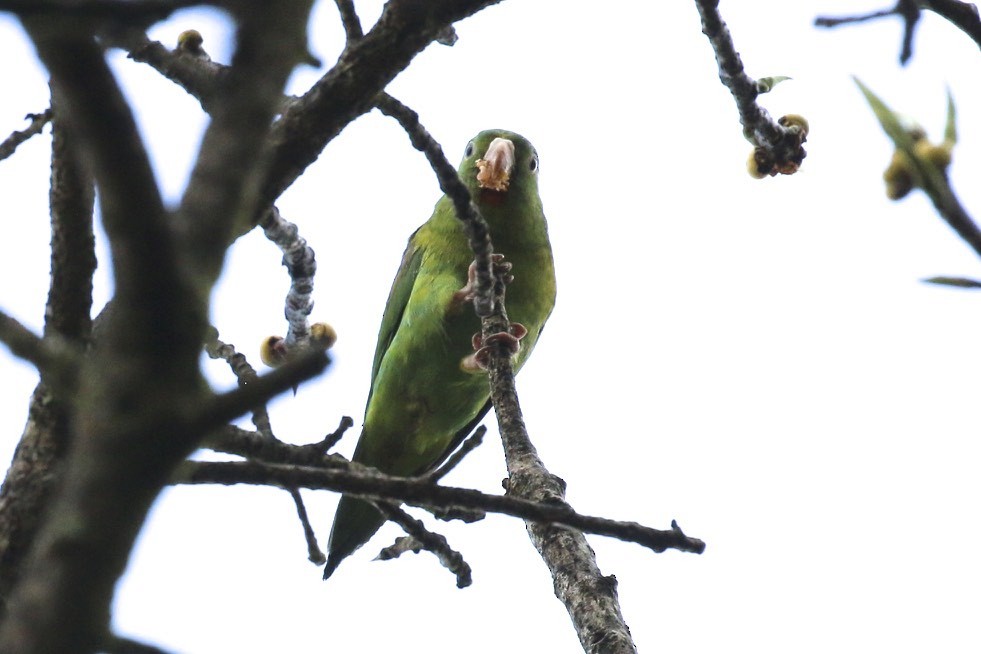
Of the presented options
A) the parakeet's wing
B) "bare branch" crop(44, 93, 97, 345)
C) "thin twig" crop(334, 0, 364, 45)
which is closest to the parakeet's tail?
the parakeet's wing

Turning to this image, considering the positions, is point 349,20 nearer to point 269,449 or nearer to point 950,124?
point 269,449

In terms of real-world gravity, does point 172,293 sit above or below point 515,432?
below

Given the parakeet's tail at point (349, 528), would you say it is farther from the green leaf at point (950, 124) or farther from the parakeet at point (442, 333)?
the green leaf at point (950, 124)

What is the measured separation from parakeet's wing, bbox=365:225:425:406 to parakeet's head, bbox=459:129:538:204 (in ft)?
1.49

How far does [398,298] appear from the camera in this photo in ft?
18.9

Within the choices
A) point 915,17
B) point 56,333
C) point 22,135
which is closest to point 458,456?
point 56,333

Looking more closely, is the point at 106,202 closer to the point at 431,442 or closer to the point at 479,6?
the point at 479,6

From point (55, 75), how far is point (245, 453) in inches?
51.3

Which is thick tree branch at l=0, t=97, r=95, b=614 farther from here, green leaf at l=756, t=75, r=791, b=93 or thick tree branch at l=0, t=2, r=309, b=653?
green leaf at l=756, t=75, r=791, b=93

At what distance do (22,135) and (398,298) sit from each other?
2.94 metres

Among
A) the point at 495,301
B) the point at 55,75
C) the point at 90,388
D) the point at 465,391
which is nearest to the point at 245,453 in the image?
the point at 90,388

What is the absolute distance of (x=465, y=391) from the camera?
5387mm

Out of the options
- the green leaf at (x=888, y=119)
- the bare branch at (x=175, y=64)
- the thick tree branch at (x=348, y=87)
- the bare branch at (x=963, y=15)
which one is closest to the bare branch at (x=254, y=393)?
the green leaf at (x=888, y=119)

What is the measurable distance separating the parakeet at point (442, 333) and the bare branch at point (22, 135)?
7.87ft
